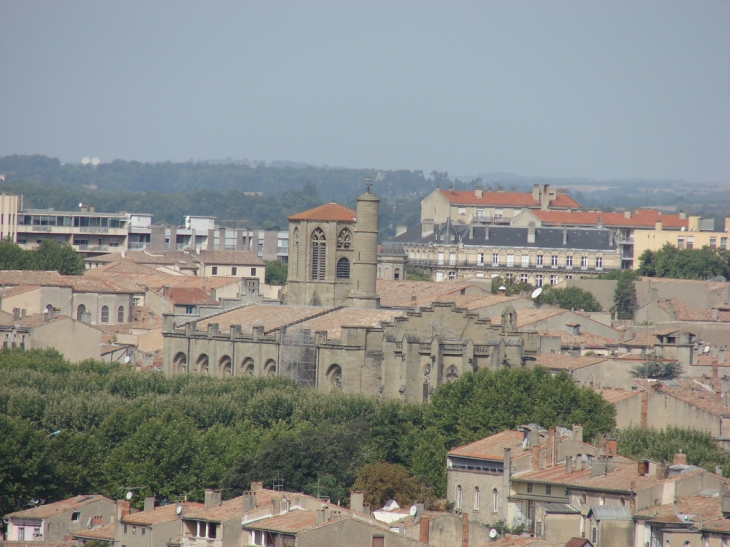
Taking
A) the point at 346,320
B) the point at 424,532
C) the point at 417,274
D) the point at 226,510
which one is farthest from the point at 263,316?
the point at 417,274

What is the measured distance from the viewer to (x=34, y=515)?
2564 inches

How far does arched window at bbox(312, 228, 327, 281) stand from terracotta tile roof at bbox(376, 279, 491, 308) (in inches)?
326

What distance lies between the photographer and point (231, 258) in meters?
177

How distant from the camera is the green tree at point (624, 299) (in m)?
139

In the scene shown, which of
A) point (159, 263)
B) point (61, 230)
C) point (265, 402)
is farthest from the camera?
point (61, 230)

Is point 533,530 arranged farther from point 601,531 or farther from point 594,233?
point 594,233

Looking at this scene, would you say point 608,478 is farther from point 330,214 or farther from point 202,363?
point 330,214

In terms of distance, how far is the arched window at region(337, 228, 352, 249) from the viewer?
349 ft

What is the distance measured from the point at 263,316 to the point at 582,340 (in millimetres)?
16521

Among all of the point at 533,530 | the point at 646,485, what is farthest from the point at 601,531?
the point at 533,530

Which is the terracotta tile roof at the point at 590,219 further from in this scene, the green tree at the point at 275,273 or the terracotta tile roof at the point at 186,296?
the terracotta tile roof at the point at 186,296

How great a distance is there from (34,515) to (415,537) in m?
14.0

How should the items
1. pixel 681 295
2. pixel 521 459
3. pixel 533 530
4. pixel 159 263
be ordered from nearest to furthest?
pixel 533 530
pixel 521 459
pixel 681 295
pixel 159 263

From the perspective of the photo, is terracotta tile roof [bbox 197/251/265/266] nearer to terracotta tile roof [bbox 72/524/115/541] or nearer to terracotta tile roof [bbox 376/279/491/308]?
terracotta tile roof [bbox 376/279/491/308]
